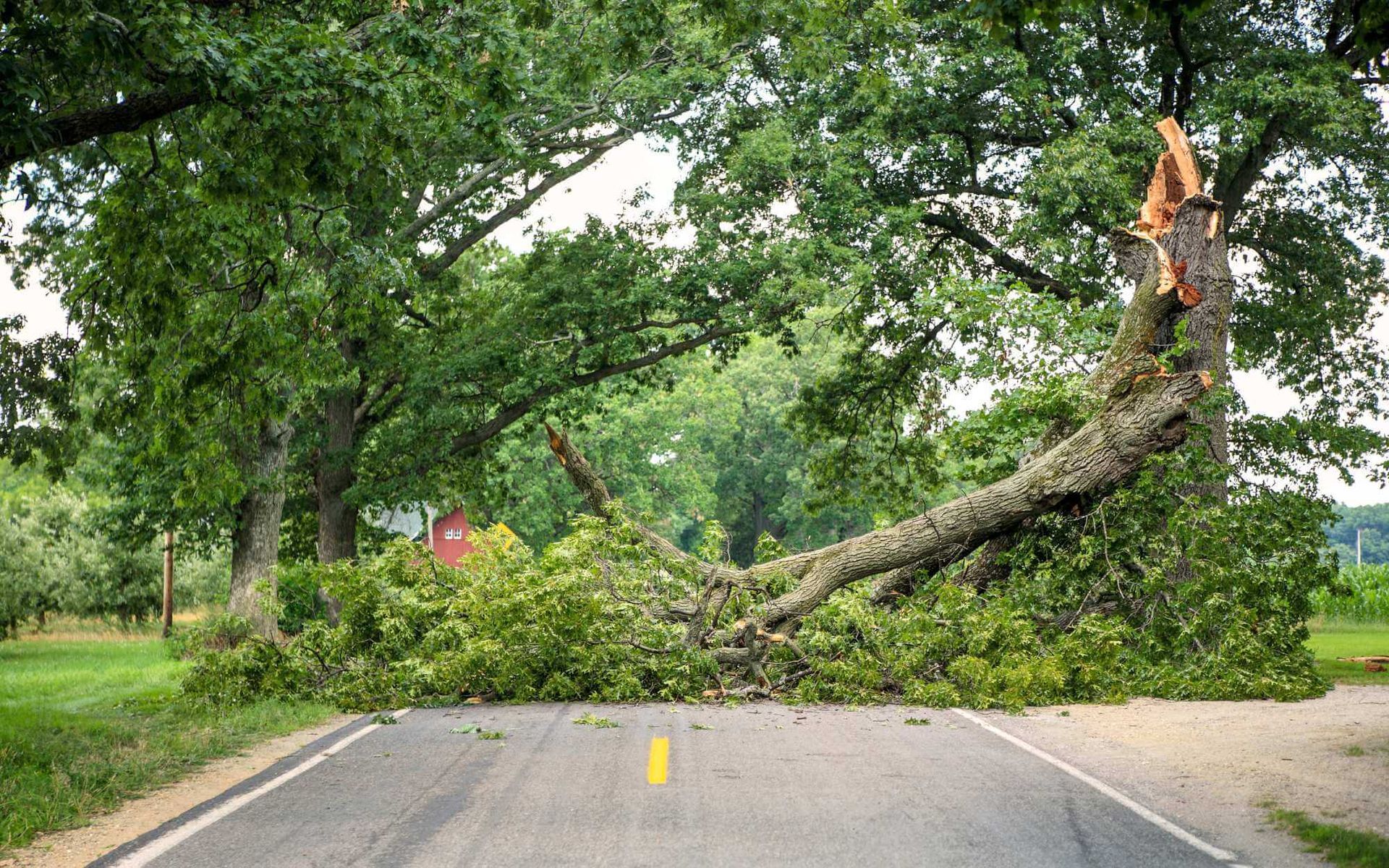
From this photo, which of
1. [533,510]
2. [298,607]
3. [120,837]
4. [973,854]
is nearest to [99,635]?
[298,607]

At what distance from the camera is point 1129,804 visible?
7215mm

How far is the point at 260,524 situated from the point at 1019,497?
49.2 feet

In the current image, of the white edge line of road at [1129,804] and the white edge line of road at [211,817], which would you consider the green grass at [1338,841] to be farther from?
the white edge line of road at [211,817]

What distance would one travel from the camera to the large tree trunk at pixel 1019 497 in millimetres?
14102

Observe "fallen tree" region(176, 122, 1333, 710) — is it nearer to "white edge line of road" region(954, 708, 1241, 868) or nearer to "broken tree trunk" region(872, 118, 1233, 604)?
"broken tree trunk" region(872, 118, 1233, 604)

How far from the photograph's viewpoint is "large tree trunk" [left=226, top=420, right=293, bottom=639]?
22734 mm

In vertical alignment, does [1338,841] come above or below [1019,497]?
below

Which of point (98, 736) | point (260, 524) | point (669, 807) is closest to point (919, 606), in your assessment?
point (669, 807)

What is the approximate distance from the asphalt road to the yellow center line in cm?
3

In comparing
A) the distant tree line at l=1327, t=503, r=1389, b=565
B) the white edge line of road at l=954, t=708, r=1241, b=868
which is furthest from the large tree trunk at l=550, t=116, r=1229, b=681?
the distant tree line at l=1327, t=503, r=1389, b=565

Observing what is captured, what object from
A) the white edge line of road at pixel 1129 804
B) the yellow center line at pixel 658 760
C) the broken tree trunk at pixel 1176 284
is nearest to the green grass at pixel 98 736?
the yellow center line at pixel 658 760

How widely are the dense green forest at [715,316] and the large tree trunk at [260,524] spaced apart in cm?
8

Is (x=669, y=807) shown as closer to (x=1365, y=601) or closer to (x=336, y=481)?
(x=336, y=481)

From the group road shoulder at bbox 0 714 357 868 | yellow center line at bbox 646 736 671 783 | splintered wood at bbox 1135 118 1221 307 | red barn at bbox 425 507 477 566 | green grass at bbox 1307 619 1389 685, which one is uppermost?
splintered wood at bbox 1135 118 1221 307
